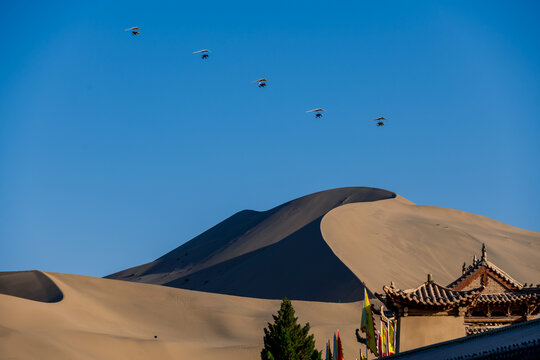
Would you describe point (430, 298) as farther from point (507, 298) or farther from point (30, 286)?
point (30, 286)

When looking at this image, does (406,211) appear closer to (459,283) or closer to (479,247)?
(479,247)

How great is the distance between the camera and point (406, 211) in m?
101

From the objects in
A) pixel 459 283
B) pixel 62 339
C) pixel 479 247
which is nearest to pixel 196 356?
pixel 62 339

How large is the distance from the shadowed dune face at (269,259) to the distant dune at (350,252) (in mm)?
150

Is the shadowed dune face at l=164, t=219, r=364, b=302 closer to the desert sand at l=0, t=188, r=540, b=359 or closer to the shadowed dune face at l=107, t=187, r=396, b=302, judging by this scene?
the shadowed dune face at l=107, t=187, r=396, b=302

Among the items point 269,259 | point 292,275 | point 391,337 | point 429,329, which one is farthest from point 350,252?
point 429,329

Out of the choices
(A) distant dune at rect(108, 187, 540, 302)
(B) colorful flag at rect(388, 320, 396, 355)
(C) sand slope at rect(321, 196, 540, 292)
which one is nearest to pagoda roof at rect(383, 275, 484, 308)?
(B) colorful flag at rect(388, 320, 396, 355)

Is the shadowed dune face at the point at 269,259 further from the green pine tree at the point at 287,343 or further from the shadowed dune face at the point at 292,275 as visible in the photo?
the green pine tree at the point at 287,343

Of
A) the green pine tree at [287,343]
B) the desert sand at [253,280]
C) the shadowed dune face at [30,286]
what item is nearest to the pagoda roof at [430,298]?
the green pine tree at [287,343]

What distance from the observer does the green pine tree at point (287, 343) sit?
3028cm

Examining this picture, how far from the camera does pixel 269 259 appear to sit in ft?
283

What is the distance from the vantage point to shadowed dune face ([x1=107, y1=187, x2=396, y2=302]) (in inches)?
2928

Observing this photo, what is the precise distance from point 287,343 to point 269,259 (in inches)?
2200

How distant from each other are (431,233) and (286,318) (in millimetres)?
59272
